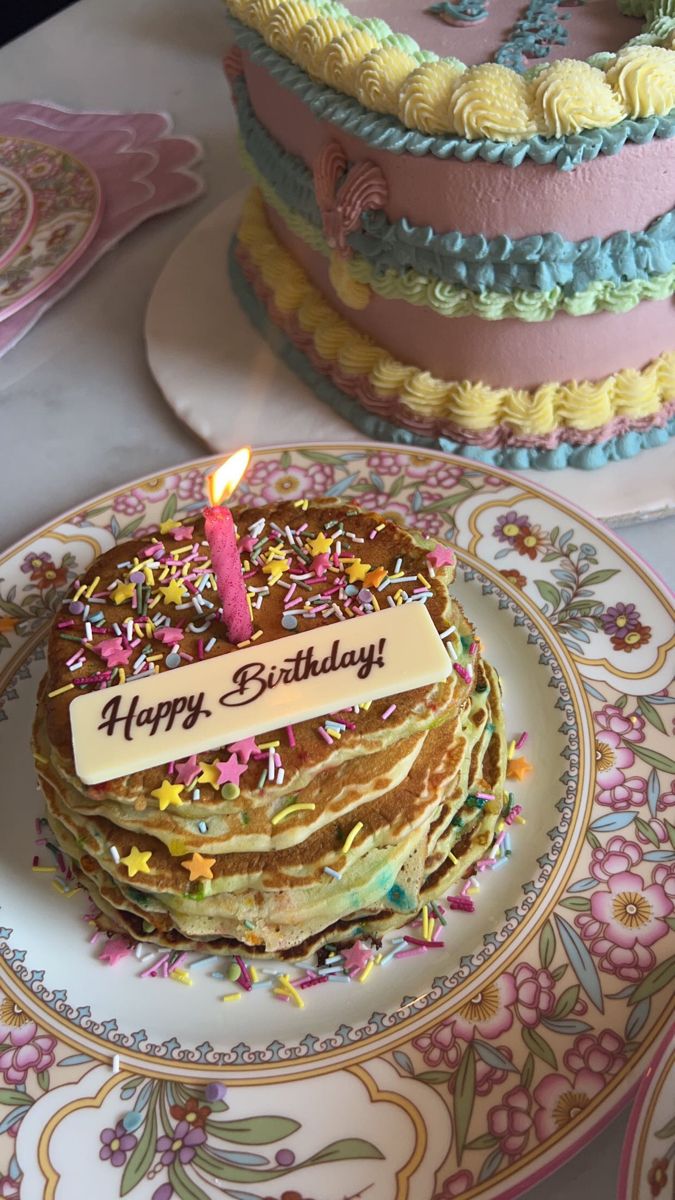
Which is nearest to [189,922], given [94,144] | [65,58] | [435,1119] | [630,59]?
[435,1119]

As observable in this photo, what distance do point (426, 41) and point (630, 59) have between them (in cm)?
45

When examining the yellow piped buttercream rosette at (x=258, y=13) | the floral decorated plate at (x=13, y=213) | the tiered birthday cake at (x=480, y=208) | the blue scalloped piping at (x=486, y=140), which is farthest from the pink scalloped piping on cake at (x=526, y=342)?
the floral decorated plate at (x=13, y=213)

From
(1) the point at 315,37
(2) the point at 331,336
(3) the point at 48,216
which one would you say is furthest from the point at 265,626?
(3) the point at 48,216

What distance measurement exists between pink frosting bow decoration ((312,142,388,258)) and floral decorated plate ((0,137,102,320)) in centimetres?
86

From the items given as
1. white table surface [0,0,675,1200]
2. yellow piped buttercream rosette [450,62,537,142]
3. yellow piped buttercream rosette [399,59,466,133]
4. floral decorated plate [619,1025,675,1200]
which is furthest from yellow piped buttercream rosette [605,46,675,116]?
floral decorated plate [619,1025,675,1200]

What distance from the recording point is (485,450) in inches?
74.2

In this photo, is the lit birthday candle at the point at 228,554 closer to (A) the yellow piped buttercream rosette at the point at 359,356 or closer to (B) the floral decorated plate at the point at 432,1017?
(B) the floral decorated plate at the point at 432,1017

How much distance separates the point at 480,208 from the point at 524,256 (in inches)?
3.8

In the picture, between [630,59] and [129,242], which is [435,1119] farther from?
[129,242]

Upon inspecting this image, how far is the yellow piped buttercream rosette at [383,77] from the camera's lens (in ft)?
5.15

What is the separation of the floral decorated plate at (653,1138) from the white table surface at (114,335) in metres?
0.30

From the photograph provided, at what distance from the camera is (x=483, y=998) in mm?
A: 1211

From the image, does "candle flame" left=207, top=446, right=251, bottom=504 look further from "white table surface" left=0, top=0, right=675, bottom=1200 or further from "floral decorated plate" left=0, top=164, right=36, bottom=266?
"floral decorated plate" left=0, top=164, right=36, bottom=266

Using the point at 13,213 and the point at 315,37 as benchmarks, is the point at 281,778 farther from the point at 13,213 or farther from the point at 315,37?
the point at 13,213
